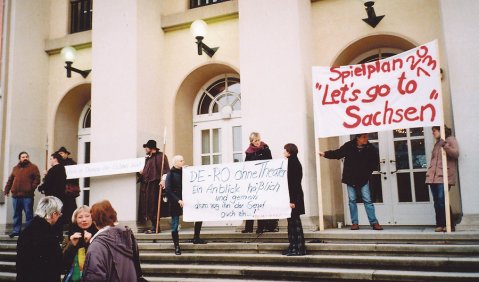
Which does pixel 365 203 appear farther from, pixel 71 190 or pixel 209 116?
pixel 71 190

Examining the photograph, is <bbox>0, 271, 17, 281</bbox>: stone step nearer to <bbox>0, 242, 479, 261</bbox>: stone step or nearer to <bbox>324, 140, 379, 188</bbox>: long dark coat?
<bbox>0, 242, 479, 261</bbox>: stone step

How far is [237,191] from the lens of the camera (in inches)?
302

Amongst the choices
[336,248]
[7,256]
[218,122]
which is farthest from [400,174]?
[7,256]

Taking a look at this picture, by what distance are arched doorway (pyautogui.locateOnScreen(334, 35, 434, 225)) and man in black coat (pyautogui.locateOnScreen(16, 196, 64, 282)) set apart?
6.63m

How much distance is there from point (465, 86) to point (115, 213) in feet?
20.4

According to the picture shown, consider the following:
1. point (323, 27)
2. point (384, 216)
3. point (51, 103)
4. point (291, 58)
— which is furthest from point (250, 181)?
point (51, 103)

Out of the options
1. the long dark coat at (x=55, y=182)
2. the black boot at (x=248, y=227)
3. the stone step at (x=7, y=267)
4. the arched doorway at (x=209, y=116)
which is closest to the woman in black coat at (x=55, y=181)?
the long dark coat at (x=55, y=182)

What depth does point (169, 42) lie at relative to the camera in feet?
36.8

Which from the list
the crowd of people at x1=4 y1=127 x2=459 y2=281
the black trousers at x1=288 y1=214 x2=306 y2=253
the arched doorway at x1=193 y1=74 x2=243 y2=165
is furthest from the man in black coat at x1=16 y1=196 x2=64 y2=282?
the arched doorway at x1=193 y1=74 x2=243 y2=165

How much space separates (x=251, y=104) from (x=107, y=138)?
3582 millimetres

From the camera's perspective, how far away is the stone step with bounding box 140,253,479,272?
592 cm

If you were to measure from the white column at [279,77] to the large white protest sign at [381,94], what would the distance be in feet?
1.99

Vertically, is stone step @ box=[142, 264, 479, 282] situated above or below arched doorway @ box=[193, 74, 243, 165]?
below

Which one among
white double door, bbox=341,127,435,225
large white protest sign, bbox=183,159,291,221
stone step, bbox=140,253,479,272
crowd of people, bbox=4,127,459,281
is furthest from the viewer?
white double door, bbox=341,127,435,225
